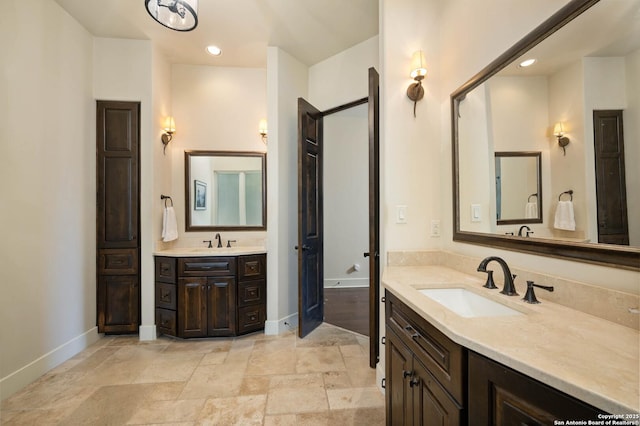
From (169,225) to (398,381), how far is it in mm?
2797

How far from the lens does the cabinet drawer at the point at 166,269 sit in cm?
271

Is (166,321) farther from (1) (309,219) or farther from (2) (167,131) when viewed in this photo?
(2) (167,131)

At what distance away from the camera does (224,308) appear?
2.71m

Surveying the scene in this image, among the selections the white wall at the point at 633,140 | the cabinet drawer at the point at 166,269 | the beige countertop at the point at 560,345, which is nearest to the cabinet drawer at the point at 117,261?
the cabinet drawer at the point at 166,269

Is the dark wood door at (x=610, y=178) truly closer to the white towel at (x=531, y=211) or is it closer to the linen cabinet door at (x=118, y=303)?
the white towel at (x=531, y=211)

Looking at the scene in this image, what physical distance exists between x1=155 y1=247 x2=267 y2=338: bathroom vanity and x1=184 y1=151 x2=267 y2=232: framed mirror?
0.60 m

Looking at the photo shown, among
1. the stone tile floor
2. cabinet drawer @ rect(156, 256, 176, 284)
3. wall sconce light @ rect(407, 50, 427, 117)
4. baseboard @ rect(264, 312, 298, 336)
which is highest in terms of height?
wall sconce light @ rect(407, 50, 427, 117)

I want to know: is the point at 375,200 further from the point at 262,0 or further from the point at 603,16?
the point at 262,0

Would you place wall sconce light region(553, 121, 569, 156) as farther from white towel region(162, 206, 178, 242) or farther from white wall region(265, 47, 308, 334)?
white towel region(162, 206, 178, 242)

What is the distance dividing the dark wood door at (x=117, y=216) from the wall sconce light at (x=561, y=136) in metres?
3.43

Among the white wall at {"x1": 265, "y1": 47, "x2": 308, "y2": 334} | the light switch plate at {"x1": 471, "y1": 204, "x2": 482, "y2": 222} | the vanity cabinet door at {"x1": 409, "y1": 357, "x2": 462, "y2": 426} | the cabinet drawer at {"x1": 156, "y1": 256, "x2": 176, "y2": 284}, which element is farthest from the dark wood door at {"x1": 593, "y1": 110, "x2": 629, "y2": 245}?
the cabinet drawer at {"x1": 156, "y1": 256, "x2": 176, "y2": 284}

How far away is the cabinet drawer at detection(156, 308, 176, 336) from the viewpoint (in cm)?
270

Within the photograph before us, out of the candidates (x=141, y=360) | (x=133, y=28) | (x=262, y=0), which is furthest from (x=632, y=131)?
(x=133, y=28)

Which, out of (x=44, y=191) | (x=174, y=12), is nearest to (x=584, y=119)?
(x=174, y=12)
